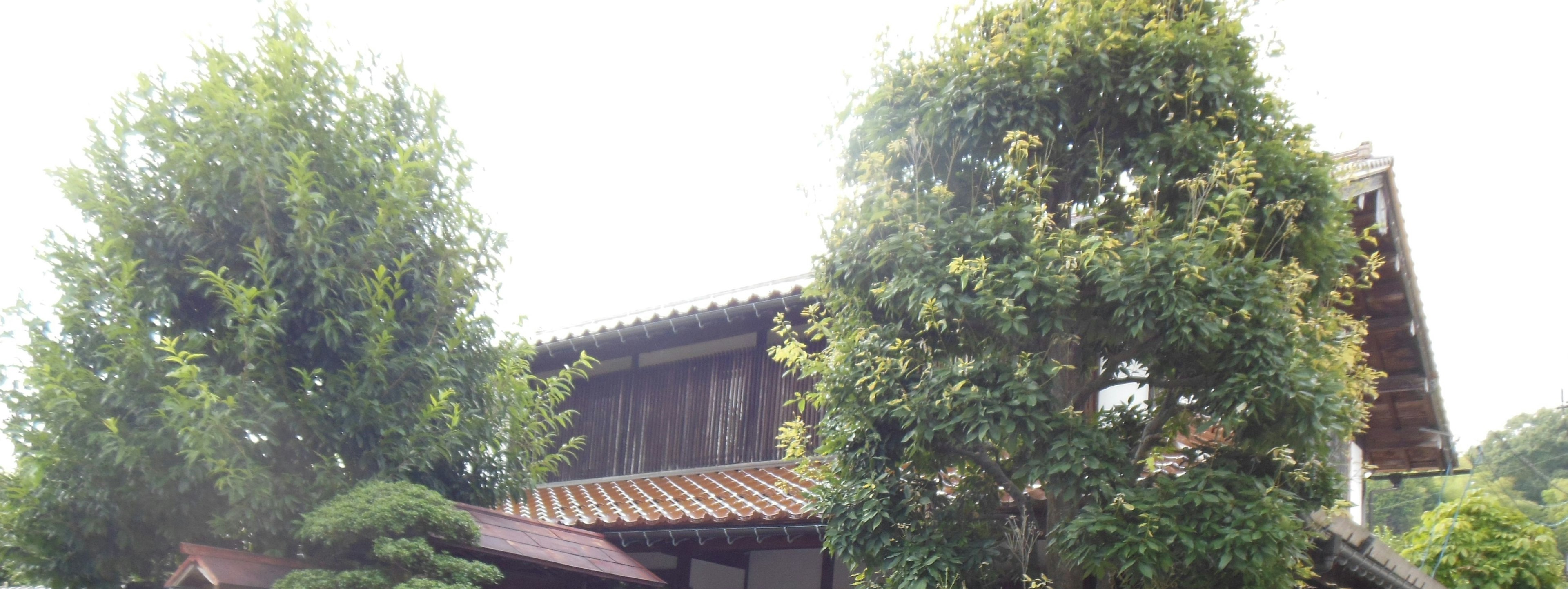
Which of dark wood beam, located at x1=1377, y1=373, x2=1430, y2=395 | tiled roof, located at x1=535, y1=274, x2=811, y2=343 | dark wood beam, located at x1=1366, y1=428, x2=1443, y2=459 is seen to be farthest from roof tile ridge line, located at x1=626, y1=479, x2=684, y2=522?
dark wood beam, located at x1=1366, y1=428, x2=1443, y2=459

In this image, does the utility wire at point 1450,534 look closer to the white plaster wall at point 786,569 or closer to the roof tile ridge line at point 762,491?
the white plaster wall at point 786,569

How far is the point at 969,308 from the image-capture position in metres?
5.26

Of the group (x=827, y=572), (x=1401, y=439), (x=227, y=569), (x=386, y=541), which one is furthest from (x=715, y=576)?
(x=1401, y=439)

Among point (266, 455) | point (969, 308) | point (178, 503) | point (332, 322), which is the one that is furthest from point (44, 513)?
point (969, 308)

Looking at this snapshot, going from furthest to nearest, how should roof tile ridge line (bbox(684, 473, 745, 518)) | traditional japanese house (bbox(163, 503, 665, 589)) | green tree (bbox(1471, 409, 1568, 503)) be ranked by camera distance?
green tree (bbox(1471, 409, 1568, 503))
roof tile ridge line (bbox(684, 473, 745, 518))
traditional japanese house (bbox(163, 503, 665, 589))

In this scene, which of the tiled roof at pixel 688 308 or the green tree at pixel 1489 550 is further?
the green tree at pixel 1489 550

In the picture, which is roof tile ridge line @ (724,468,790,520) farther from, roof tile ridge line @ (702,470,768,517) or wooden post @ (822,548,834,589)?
wooden post @ (822,548,834,589)

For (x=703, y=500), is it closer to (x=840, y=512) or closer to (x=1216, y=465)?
(x=840, y=512)

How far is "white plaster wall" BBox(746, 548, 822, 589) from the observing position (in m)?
8.84

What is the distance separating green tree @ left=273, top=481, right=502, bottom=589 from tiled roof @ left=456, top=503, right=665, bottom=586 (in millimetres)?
381

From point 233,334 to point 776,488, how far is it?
14.1 feet

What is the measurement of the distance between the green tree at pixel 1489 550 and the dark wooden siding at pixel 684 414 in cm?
831

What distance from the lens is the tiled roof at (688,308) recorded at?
32.3 ft

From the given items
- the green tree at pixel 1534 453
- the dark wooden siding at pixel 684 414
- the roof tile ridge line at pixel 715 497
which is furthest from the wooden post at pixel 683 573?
the green tree at pixel 1534 453
